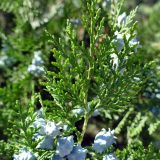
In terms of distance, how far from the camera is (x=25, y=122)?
4.20 ft

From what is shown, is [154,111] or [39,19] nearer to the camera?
[154,111]

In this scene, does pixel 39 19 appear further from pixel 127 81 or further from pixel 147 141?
pixel 127 81

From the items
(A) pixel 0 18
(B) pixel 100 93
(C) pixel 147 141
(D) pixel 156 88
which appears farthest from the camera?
(A) pixel 0 18

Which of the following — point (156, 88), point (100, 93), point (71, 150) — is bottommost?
point (71, 150)

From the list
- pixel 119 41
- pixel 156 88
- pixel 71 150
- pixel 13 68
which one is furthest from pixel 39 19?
pixel 71 150

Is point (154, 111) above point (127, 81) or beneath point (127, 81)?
above

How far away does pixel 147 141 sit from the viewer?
2.05 m

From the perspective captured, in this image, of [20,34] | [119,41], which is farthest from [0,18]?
[119,41]

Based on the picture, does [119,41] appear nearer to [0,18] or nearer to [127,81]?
[127,81]

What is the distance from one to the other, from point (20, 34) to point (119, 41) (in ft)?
2.80

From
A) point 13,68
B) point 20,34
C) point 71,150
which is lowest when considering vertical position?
point 71,150

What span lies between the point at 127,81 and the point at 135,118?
53 centimetres

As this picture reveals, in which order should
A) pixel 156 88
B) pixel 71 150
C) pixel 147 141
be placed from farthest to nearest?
pixel 147 141, pixel 156 88, pixel 71 150

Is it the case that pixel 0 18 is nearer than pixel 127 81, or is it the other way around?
pixel 127 81
